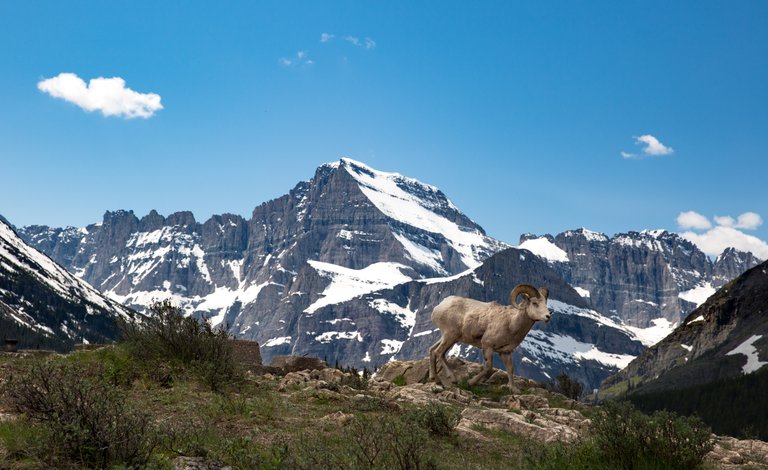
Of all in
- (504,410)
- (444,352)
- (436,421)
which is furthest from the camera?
(444,352)

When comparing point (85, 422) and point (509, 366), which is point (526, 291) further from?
point (85, 422)

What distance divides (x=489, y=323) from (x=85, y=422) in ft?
59.3

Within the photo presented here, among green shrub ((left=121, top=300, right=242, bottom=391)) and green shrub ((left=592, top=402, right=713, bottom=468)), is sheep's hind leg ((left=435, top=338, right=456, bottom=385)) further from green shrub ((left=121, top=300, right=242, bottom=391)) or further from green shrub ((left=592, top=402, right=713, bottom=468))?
green shrub ((left=592, top=402, right=713, bottom=468))

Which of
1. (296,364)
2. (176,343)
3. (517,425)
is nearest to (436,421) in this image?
(517,425)

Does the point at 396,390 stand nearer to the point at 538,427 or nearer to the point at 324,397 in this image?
the point at 324,397

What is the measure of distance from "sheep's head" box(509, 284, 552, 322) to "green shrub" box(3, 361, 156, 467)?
16.4 metres

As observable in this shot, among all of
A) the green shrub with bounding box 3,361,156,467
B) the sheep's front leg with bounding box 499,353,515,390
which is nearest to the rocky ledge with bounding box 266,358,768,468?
the sheep's front leg with bounding box 499,353,515,390

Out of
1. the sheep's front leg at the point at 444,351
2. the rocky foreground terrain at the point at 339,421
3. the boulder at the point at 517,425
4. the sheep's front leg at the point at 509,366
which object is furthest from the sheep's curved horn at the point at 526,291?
the boulder at the point at 517,425

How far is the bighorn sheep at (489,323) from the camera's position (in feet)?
86.1

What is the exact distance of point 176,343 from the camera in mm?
20578

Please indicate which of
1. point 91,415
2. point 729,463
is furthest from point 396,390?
point 91,415

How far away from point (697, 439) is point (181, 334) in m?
13.8

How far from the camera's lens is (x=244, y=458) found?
11.1 m

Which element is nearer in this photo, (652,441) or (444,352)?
(652,441)
